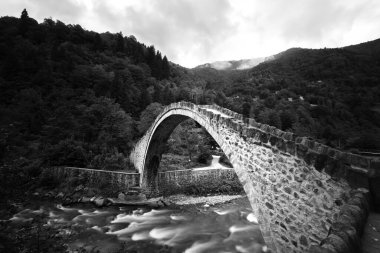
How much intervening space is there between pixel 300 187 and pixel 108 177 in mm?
17511

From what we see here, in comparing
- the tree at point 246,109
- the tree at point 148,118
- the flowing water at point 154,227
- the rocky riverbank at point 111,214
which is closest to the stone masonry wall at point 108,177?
the rocky riverbank at point 111,214

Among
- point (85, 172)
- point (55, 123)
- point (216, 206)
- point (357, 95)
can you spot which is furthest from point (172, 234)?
point (357, 95)

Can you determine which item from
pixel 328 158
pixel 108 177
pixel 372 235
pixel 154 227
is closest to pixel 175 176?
pixel 108 177

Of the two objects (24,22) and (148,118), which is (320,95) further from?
(24,22)

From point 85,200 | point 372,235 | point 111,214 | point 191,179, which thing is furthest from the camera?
point 191,179

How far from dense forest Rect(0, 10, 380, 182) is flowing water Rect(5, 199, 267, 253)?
4.87m

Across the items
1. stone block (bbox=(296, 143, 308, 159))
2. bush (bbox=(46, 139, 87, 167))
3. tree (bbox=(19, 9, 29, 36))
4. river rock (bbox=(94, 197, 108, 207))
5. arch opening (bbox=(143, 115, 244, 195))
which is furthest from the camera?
tree (bbox=(19, 9, 29, 36))

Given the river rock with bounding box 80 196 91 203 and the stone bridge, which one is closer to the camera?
the stone bridge

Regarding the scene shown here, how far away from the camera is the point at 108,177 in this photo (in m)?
18.2

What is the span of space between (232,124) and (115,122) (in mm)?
24087

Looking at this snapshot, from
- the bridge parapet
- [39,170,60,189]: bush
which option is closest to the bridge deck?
the bridge parapet

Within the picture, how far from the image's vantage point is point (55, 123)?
2606 cm

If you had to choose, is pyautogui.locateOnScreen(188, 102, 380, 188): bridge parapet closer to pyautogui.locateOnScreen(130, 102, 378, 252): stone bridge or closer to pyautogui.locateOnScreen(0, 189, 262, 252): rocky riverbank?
pyautogui.locateOnScreen(130, 102, 378, 252): stone bridge

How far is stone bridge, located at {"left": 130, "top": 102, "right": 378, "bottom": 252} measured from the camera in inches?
100
